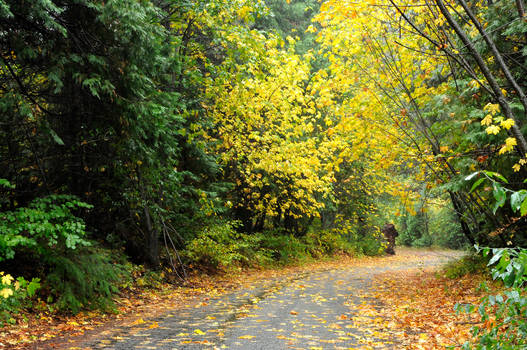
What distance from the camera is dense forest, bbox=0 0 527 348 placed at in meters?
6.47

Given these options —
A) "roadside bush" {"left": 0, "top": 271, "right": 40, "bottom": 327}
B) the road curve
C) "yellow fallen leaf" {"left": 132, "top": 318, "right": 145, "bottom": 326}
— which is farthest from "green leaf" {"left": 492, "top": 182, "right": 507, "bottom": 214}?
"yellow fallen leaf" {"left": 132, "top": 318, "right": 145, "bottom": 326}

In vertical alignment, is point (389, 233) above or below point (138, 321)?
below

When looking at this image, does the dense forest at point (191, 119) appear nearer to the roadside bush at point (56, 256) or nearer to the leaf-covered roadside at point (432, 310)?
the roadside bush at point (56, 256)

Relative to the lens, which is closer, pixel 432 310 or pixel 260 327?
pixel 260 327

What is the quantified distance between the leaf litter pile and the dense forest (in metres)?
0.69

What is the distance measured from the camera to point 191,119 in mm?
12148

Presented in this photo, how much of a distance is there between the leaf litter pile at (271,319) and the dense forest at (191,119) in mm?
685

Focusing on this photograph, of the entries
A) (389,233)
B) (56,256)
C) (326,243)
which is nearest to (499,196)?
(56,256)

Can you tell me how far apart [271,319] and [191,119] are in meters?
7.20

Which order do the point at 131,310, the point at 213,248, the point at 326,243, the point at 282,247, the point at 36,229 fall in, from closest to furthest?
the point at 36,229 → the point at 131,310 → the point at 213,248 → the point at 282,247 → the point at 326,243

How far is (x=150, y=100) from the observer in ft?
25.5

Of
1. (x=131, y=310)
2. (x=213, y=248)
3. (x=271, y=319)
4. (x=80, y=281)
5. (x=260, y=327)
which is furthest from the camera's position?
(x=213, y=248)

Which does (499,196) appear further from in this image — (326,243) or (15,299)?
(326,243)

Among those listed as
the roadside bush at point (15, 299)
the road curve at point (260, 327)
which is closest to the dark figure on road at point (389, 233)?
the road curve at point (260, 327)
